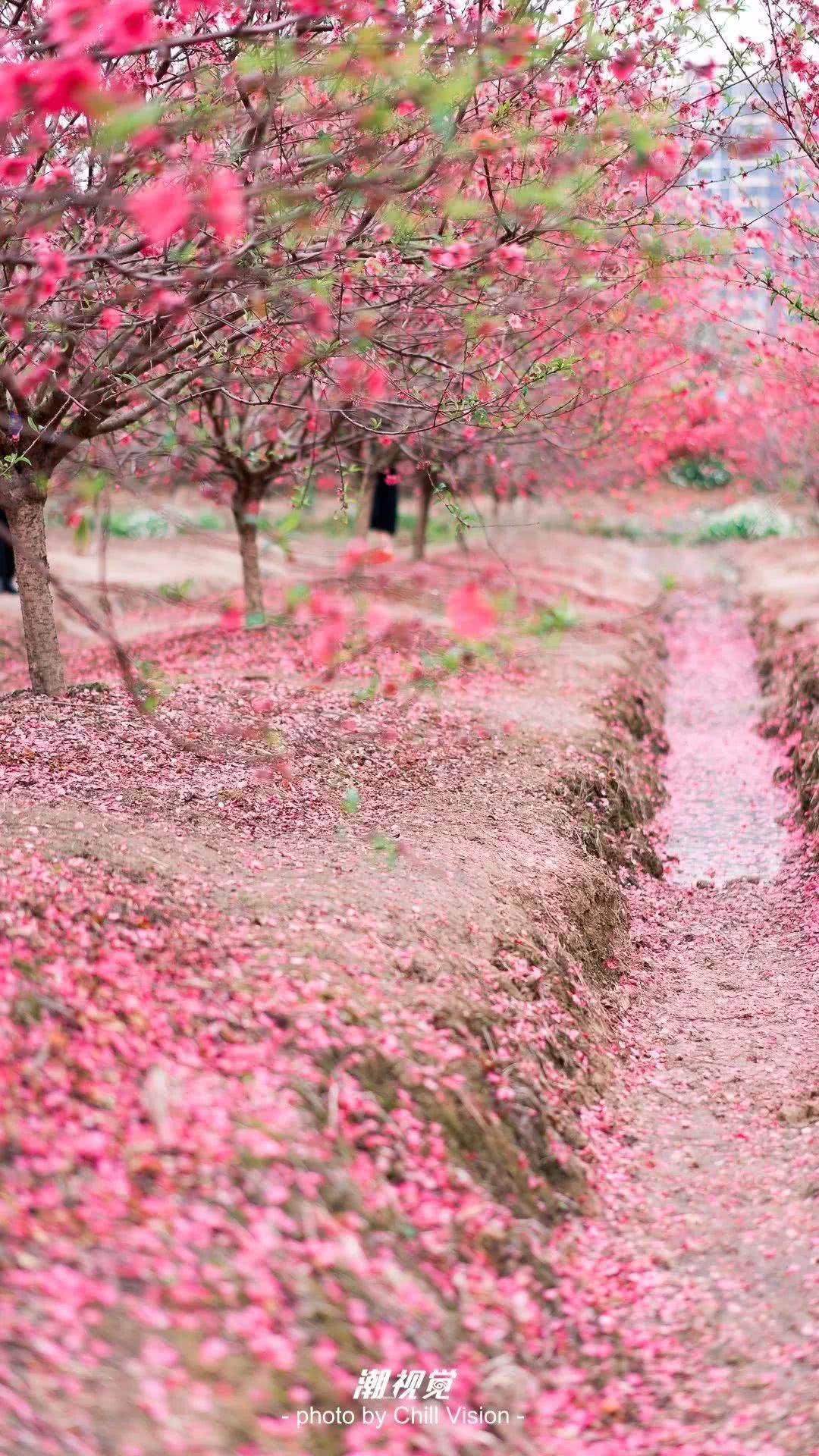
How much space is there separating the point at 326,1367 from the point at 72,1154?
150 centimetres

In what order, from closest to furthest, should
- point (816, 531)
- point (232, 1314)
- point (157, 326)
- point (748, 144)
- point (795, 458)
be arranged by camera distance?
point (232, 1314), point (748, 144), point (157, 326), point (795, 458), point (816, 531)

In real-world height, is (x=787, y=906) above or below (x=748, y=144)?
below

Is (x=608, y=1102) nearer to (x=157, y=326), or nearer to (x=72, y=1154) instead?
(x=72, y=1154)

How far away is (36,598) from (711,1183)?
845 centimetres

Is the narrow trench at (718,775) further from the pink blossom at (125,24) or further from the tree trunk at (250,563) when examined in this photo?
the pink blossom at (125,24)

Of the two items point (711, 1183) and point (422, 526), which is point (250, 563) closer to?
point (422, 526)

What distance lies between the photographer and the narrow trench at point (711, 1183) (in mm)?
6102

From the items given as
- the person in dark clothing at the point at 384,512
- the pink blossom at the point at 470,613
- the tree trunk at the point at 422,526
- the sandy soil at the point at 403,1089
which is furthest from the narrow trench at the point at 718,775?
the pink blossom at the point at 470,613

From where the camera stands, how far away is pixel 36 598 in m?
12.4

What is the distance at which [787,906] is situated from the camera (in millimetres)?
13156

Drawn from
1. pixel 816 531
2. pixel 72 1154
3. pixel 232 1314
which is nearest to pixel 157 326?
pixel 72 1154

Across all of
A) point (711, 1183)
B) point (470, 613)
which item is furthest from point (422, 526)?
point (470, 613)

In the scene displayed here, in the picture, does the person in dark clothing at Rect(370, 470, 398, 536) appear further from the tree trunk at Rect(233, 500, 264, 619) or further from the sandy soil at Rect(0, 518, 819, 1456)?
the sandy soil at Rect(0, 518, 819, 1456)

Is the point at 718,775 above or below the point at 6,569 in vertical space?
below
